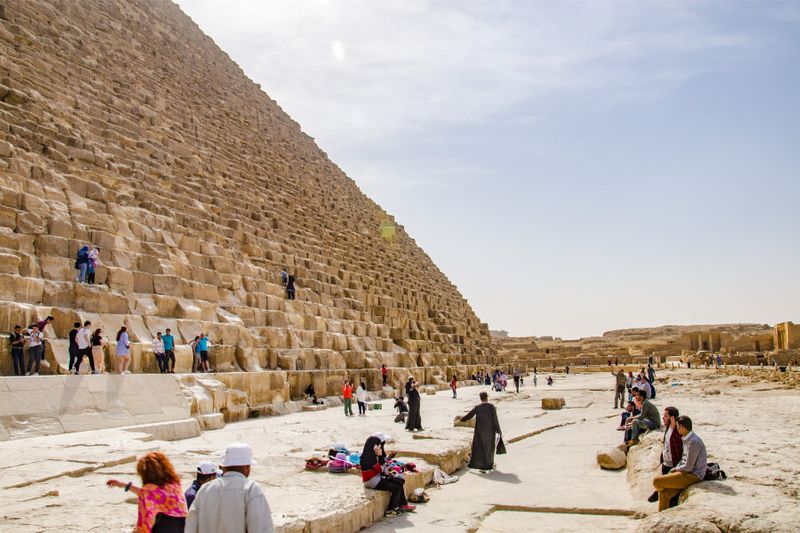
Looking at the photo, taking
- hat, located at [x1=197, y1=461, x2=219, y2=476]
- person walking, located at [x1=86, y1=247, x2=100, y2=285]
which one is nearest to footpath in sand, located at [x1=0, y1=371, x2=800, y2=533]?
hat, located at [x1=197, y1=461, x2=219, y2=476]

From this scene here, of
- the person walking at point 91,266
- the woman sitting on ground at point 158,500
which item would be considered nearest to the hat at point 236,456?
the woman sitting on ground at point 158,500

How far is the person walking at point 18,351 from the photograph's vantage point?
7.74m

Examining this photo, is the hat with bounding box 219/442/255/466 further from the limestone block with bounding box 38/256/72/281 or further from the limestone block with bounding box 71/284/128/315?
the limestone block with bounding box 38/256/72/281

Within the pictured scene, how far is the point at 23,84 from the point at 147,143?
2.82m

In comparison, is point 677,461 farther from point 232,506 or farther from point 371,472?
point 232,506

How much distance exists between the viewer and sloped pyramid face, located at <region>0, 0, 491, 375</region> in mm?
9758

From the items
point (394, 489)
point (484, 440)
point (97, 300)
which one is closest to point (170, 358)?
point (97, 300)

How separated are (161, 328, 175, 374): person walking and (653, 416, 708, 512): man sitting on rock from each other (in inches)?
275

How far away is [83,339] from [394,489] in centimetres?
471

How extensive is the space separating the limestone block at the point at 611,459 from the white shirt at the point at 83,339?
19.7 feet

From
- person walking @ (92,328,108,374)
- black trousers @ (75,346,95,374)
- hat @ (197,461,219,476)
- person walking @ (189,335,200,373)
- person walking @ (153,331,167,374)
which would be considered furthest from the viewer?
person walking @ (189,335,200,373)

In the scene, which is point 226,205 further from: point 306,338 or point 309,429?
point 309,429

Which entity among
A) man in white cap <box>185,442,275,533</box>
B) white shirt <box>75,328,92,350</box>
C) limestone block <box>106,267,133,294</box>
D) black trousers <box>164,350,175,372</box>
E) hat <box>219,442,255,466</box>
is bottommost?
man in white cap <box>185,442,275,533</box>

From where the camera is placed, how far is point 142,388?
8.38 metres
